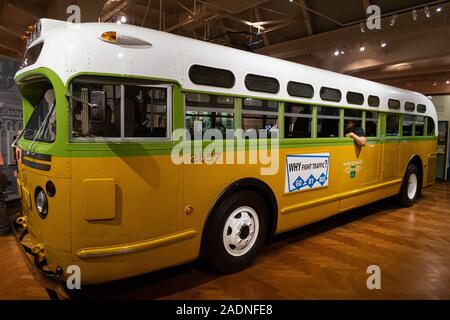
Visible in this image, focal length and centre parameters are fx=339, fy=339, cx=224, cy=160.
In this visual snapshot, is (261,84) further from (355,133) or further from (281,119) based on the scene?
(355,133)

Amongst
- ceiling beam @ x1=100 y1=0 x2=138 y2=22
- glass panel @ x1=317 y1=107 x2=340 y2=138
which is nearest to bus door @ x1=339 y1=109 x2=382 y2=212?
glass panel @ x1=317 y1=107 x2=340 y2=138

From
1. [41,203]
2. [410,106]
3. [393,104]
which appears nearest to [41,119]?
[41,203]

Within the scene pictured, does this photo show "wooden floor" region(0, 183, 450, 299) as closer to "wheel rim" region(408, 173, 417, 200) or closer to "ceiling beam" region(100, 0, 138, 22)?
"wheel rim" region(408, 173, 417, 200)

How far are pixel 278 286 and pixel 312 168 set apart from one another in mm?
1568

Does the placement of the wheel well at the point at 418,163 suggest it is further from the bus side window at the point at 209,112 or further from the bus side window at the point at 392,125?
the bus side window at the point at 209,112

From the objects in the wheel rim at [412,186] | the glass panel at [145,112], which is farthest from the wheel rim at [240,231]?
the wheel rim at [412,186]

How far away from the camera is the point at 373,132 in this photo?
5395mm

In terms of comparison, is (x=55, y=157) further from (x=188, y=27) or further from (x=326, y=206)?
(x=188, y=27)

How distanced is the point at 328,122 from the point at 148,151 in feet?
8.80

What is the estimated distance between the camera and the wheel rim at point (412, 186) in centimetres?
669

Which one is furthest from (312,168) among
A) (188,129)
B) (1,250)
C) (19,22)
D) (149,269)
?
(19,22)

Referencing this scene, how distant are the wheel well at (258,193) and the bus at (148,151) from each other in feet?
0.04

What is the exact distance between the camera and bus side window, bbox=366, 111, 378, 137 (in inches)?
207

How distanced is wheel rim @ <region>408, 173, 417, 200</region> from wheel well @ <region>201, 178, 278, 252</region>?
4.17 metres
